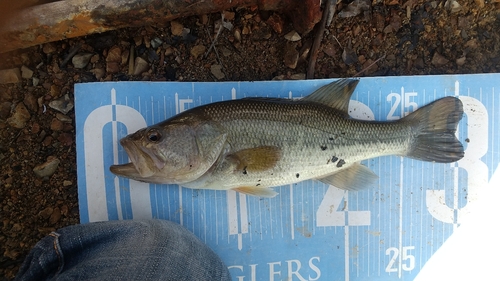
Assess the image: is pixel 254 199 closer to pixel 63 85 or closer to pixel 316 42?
pixel 316 42

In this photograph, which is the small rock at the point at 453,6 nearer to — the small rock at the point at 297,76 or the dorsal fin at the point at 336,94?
the dorsal fin at the point at 336,94

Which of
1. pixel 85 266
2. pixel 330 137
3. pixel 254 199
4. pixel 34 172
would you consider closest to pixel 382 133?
pixel 330 137

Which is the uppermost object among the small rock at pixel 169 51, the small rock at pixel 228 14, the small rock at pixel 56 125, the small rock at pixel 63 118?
the small rock at pixel 228 14

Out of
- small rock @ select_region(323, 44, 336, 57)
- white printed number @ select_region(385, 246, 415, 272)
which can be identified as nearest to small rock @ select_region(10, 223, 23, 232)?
small rock @ select_region(323, 44, 336, 57)

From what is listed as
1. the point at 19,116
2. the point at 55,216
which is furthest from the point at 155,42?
the point at 55,216

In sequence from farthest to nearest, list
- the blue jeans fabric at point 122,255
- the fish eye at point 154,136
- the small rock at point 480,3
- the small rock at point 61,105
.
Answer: the small rock at point 480,3
the small rock at point 61,105
the fish eye at point 154,136
the blue jeans fabric at point 122,255

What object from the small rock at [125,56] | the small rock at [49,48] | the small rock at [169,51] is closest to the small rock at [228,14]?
the small rock at [169,51]
